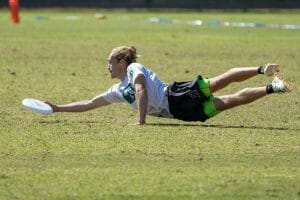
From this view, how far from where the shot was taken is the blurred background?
63906 mm

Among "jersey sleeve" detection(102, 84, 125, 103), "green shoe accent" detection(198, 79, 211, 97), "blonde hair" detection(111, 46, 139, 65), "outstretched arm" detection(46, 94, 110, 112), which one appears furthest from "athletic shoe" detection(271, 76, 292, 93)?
"outstretched arm" detection(46, 94, 110, 112)

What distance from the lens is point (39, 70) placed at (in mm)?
20484

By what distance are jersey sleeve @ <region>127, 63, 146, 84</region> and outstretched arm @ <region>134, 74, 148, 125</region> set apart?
7 centimetres

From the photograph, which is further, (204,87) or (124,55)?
(124,55)

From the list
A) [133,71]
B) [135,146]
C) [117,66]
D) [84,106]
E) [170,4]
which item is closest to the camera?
[135,146]

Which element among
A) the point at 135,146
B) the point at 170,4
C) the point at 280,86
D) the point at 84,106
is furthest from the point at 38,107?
the point at 170,4

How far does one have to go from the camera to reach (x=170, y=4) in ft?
216

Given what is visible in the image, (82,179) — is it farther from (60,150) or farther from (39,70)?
(39,70)

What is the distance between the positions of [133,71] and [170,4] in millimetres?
53727

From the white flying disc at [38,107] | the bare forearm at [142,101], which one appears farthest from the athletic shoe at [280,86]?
the white flying disc at [38,107]

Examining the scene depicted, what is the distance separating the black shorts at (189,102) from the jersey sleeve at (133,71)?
17.5 inches

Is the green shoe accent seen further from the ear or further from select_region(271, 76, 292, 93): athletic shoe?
the ear

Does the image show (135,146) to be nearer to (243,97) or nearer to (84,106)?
(243,97)

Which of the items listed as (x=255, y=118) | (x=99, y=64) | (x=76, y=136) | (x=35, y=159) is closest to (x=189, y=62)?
(x=99, y=64)
